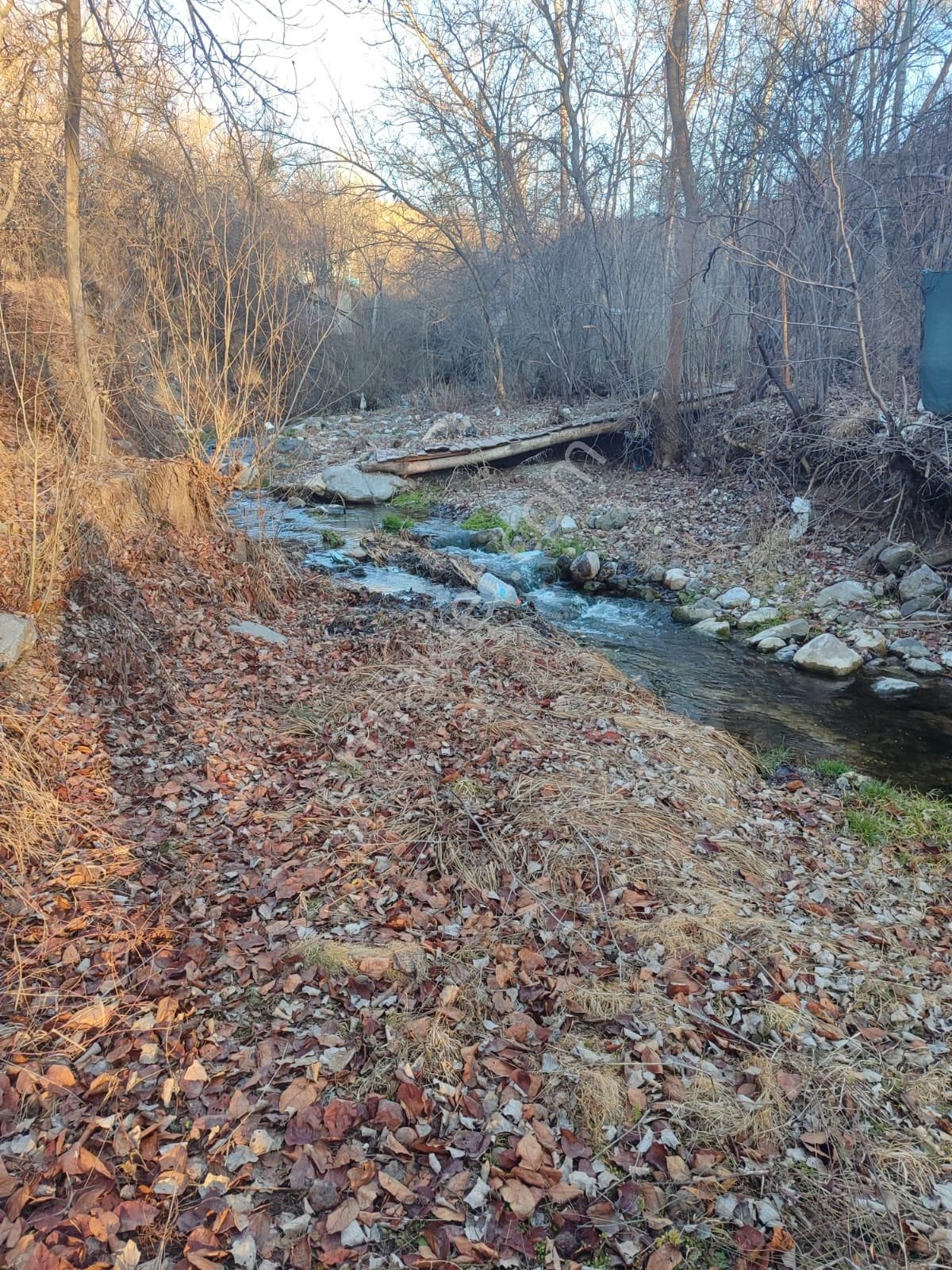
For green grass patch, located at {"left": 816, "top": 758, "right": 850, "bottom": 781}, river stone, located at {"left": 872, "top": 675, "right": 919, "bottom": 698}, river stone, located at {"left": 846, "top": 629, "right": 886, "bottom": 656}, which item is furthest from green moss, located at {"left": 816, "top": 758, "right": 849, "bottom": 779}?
river stone, located at {"left": 846, "top": 629, "right": 886, "bottom": 656}

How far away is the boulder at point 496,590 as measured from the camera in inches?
348

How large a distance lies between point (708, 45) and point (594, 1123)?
560 inches

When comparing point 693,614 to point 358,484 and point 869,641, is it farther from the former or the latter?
point 358,484

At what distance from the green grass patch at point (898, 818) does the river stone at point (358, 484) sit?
9952mm

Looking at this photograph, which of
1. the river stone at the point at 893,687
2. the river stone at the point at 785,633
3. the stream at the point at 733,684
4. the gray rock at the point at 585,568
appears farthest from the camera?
the gray rock at the point at 585,568

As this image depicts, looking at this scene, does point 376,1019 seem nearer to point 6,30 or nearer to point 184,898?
point 184,898

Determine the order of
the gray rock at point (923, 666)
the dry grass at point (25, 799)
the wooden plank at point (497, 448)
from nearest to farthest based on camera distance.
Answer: the dry grass at point (25, 799), the gray rock at point (923, 666), the wooden plank at point (497, 448)

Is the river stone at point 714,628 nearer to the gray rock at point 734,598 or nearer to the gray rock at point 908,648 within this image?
the gray rock at point 734,598

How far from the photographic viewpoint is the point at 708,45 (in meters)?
11.6

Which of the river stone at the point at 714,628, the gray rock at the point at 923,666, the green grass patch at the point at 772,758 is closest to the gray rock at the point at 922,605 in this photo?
the gray rock at the point at 923,666

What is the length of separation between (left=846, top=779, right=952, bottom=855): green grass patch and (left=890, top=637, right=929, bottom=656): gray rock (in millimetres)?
2542

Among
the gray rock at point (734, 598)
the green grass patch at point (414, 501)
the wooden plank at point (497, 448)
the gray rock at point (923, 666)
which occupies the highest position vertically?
the wooden plank at point (497, 448)

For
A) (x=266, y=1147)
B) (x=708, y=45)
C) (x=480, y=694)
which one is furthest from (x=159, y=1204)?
(x=708, y=45)

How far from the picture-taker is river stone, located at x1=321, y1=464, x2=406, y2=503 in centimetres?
1341
